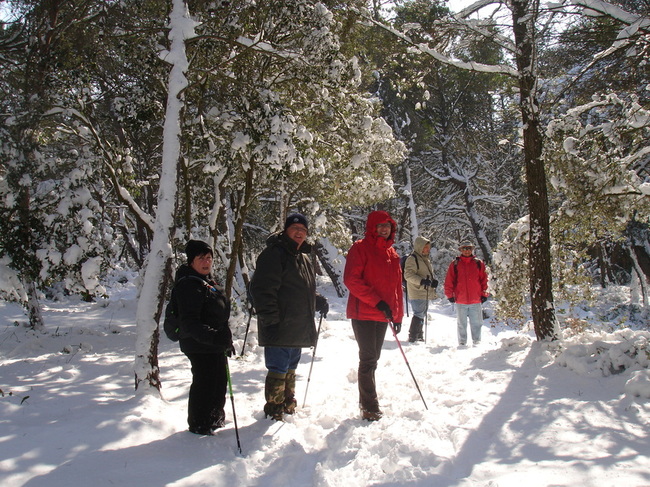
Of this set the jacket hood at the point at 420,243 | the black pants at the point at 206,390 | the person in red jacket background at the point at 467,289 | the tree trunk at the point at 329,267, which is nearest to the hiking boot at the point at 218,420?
the black pants at the point at 206,390

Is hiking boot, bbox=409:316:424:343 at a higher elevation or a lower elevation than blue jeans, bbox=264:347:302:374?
lower

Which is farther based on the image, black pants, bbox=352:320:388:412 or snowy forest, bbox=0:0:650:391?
snowy forest, bbox=0:0:650:391

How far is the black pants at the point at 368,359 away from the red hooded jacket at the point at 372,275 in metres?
0.11

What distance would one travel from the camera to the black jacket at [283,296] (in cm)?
441

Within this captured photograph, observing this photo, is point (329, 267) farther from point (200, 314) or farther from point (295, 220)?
point (200, 314)

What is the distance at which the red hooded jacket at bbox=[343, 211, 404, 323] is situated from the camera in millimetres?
4656

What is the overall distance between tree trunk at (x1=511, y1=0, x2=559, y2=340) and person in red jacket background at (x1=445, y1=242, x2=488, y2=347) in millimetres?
2117

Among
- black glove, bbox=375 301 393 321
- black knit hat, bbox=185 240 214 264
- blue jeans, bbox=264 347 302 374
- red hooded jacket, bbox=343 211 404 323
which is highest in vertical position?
black knit hat, bbox=185 240 214 264

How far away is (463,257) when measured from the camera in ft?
30.5

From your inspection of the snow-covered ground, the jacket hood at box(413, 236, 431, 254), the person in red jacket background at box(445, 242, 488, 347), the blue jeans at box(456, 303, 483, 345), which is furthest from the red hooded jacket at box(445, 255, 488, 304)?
the snow-covered ground

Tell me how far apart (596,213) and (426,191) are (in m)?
15.9

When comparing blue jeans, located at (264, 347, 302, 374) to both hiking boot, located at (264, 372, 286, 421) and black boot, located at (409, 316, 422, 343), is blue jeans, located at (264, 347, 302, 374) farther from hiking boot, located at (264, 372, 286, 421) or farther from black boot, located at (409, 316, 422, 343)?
black boot, located at (409, 316, 422, 343)

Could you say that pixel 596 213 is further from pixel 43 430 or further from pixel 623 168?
pixel 43 430

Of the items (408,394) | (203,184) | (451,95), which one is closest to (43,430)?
(408,394)
